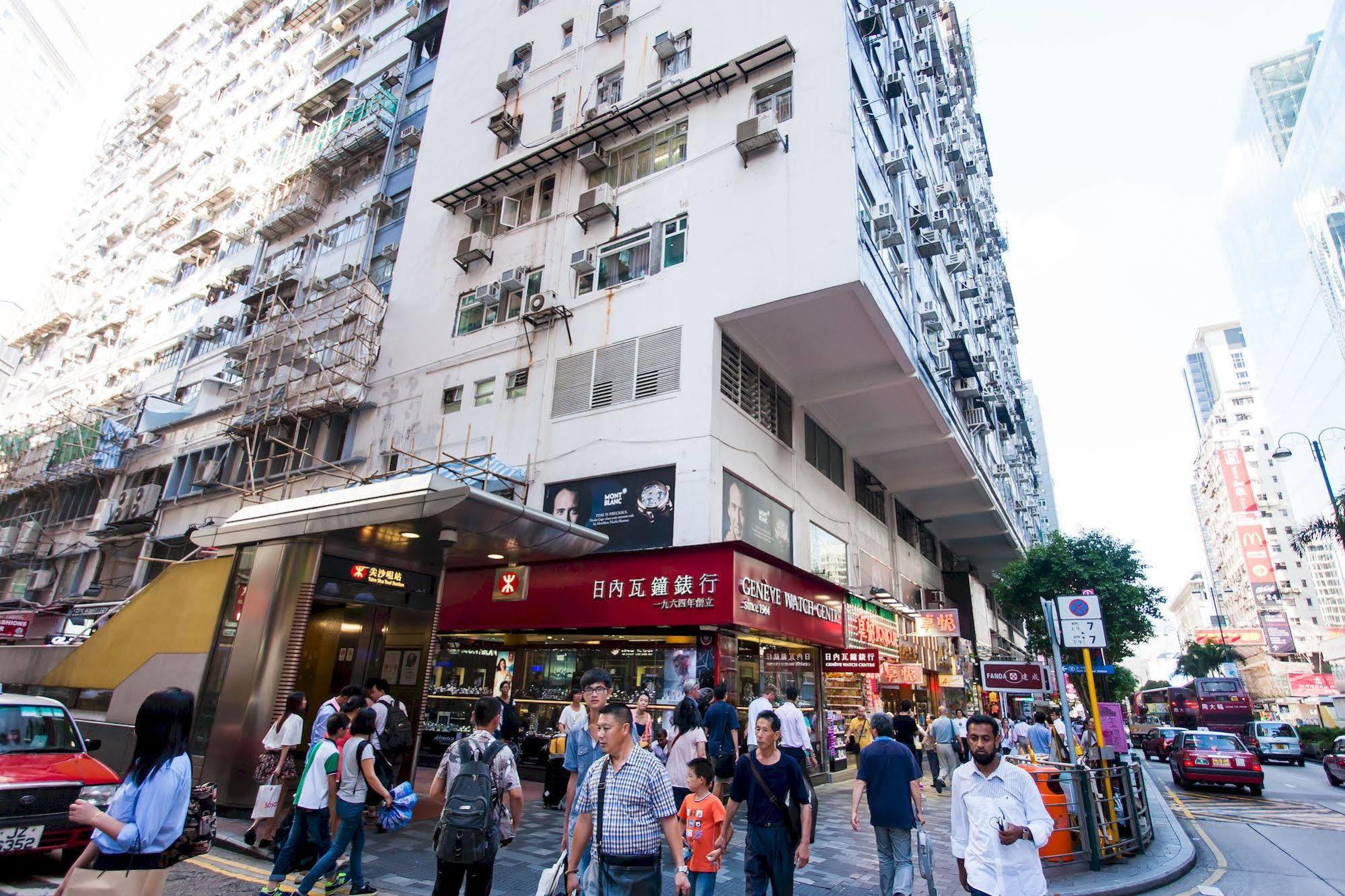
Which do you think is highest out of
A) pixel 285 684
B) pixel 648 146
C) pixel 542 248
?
pixel 648 146

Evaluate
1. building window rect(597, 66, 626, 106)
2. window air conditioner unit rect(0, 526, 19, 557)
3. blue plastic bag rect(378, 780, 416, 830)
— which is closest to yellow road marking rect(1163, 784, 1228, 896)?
blue plastic bag rect(378, 780, 416, 830)

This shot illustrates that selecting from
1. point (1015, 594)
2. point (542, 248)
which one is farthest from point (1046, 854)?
point (1015, 594)

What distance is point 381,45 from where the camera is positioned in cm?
3038

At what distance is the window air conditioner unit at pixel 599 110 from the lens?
18.9 m

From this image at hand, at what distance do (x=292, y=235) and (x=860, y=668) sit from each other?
2808cm

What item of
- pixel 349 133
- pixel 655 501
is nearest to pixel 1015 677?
pixel 655 501

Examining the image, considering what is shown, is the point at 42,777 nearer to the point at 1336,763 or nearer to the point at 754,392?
the point at 754,392

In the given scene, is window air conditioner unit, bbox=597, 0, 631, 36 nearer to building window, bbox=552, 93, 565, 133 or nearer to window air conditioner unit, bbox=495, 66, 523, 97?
building window, bbox=552, 93, 565, 133

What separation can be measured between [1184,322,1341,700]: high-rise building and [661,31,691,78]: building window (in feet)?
260

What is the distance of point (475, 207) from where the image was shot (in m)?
21.6

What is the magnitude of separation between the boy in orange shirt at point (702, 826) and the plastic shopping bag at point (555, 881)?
1.12m

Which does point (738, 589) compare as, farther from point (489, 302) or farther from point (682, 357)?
point (489, 302)

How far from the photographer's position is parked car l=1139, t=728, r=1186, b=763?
29578mm

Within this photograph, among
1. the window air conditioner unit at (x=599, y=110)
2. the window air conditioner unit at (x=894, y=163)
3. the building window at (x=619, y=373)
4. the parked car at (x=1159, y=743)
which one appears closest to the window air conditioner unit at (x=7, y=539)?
the building window at (x=619, y=373)
